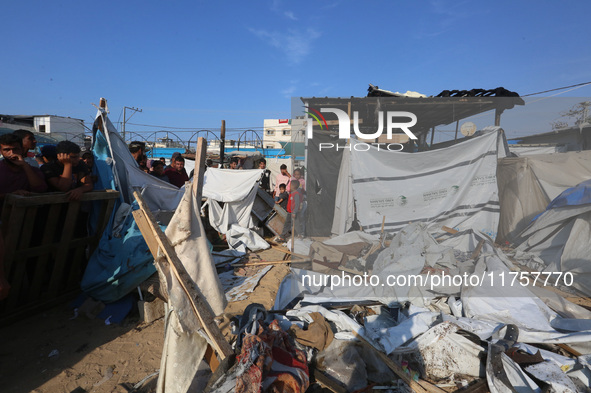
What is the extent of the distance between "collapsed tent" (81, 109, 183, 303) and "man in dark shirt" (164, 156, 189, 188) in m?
1.05

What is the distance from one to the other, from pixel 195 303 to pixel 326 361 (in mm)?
1425

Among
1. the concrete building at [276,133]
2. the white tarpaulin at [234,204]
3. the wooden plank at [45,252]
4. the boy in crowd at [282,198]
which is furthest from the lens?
the concrete building at [276,133]

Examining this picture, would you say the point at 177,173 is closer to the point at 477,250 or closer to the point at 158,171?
the point at 158,171

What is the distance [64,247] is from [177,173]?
281cm

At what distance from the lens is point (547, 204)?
15.5 feet

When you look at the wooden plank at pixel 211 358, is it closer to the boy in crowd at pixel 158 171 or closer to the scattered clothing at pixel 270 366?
the scattered clothing at pixel 270 366

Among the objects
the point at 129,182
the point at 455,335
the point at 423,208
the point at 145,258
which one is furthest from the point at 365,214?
the point at 129,182

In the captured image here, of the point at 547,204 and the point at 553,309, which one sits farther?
the point at 547,204

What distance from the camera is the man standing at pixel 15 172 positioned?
2.91 m

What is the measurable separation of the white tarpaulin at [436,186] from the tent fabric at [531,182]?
1.19ft

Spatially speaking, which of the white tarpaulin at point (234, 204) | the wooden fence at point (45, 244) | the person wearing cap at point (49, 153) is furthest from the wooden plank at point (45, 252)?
the white tarpaulin at point (234, 204)

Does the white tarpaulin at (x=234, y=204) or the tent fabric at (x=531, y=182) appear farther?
the white tarpaulin at (x=234, y=204)

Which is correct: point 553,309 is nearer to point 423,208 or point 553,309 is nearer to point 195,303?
point 423,208

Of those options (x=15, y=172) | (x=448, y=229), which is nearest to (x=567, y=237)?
(x=448, y=229)
